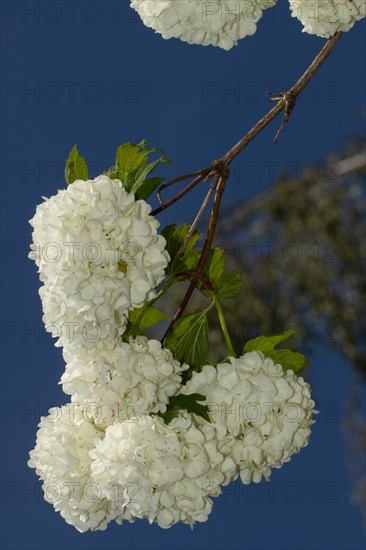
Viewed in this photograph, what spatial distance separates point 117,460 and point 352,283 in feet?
17.5

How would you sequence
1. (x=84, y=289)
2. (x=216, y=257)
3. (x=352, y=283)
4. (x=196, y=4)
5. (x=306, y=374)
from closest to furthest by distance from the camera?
(x=84, y=289), (x=196, y=4), (x=216, y=257), (x=306, y=374), (x=352, y=283)

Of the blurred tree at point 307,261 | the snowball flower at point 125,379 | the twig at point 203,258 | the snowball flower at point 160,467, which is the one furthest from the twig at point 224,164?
the blurred tree at point 307,261

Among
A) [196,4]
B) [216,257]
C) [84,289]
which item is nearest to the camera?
[84,289]

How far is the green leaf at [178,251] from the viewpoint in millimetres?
1742

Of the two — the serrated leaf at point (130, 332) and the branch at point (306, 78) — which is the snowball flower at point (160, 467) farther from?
the branch at point (306, 78)

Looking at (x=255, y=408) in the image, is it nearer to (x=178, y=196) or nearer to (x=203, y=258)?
(x=203, y=258)

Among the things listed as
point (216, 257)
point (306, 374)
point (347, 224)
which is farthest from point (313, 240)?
point (216, 257)

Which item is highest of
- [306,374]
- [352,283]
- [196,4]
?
[352,283]

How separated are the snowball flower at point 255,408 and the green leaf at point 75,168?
456 millimetres

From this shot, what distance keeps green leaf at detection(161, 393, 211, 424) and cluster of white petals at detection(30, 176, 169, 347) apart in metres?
0.18

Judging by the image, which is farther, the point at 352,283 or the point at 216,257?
the point at 352,283

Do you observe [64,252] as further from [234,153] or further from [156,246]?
[234,153]

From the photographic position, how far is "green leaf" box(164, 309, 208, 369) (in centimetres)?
168

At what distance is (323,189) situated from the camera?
6906 mm
